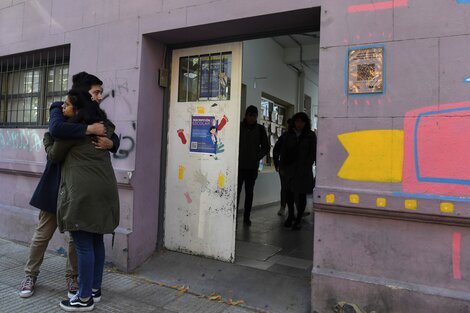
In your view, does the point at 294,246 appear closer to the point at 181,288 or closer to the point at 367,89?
the point at 181,288

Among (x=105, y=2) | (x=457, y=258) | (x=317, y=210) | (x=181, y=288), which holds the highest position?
(x=105, y=2)

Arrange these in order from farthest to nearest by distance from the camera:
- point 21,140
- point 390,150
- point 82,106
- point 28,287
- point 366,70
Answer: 1. point 21,140
2. point 28,287
3. point 82,106
4. point 366,70
5. point 390,150

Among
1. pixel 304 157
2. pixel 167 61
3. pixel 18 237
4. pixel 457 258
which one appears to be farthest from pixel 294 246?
pixel 18 237

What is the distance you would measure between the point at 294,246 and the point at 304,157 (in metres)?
1.44

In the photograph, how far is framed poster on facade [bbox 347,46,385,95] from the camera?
3.13 m

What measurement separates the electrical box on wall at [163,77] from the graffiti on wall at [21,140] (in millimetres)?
2034

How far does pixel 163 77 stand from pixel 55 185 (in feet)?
5.83

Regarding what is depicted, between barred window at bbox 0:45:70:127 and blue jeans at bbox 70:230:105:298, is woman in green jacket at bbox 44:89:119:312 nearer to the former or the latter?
blue jeans at bbox 70:230:105:298

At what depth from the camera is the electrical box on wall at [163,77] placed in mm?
4564

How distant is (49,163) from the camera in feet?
11.6

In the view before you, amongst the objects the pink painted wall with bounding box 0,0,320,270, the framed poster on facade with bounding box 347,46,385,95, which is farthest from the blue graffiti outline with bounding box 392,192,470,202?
the pink painted wall with bounding box 0,0,320,270

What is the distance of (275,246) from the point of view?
517cm

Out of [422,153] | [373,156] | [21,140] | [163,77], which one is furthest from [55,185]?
[422,153]

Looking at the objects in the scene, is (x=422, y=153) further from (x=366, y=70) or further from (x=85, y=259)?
(x=85, y=259)
